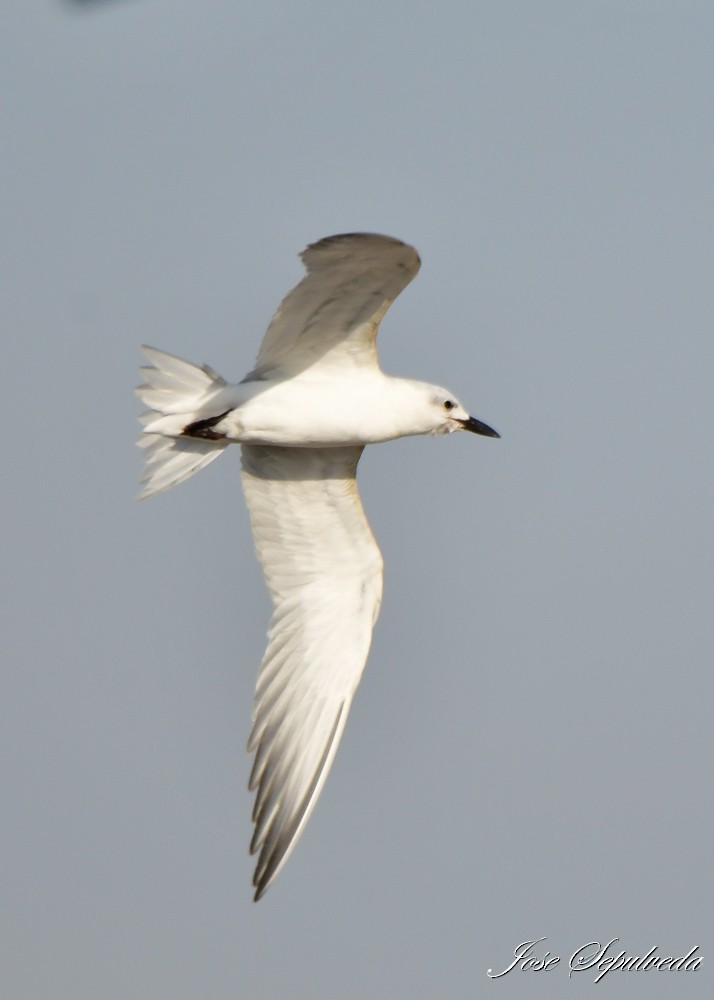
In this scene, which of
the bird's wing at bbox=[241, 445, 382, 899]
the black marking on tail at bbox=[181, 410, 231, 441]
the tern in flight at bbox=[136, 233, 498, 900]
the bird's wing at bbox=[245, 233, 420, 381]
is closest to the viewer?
the bird's wing at bbox=[245, 233, 420, 381]

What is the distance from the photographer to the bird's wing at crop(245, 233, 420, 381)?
10578 millimetres

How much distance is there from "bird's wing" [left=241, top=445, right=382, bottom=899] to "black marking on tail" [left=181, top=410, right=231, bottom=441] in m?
0.88

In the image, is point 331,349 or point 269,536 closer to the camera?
point 331,349

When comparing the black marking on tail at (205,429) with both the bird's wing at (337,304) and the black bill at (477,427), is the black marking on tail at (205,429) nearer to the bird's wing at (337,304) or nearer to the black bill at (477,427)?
the bird's wing at (337,304)

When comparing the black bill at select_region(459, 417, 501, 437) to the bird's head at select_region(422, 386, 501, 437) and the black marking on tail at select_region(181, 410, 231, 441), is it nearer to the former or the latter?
the bird's head at select_region(422, 386, 501, 437)

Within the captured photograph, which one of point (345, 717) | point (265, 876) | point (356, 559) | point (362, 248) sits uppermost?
point (362, 248)

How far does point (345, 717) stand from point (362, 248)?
3.36m

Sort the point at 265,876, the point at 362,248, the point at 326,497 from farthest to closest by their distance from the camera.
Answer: the point at 326,497 < the point at 265,876 < the point at 362,248

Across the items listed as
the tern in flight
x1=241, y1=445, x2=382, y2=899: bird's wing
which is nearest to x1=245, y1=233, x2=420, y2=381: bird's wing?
the tern in flight

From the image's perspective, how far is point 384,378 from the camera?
11.8m

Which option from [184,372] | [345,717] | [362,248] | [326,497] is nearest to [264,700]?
[345,717]

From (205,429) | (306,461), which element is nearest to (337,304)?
(205,429)

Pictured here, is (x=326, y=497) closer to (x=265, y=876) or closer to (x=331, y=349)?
(x=331, y=349)

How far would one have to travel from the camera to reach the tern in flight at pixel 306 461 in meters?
11.3
